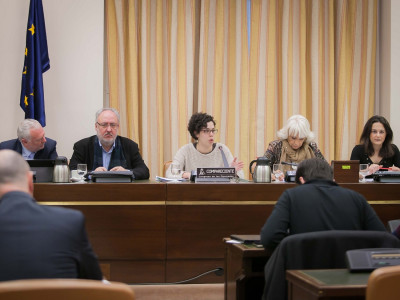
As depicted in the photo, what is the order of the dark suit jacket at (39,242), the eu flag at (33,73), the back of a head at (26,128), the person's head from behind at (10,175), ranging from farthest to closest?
the eu flag at (33,73), the back of a head at (26,128), the person's head from behind at (10,175), the dark suit jacket at (39,242)

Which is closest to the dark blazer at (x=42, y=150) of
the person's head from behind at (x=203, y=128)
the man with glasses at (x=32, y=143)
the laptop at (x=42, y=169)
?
the man with glasses at (x=32, y=143)

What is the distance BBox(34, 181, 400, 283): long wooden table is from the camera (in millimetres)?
4098

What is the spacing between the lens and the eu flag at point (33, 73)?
575cm

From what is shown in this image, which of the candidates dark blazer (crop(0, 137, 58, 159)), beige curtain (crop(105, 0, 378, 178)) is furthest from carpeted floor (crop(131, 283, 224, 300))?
beige curtain (crop(105, 0, 378, 178))

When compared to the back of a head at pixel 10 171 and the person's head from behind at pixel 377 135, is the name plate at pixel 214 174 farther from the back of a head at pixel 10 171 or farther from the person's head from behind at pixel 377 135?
the back of a head at pixel 10 171

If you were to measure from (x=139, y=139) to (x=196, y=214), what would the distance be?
253cm

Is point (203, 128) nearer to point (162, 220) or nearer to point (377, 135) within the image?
point (162, 220)

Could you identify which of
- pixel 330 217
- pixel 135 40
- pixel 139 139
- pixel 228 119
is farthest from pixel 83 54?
pixel 330 217

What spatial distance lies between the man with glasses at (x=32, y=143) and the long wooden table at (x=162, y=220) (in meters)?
0.80

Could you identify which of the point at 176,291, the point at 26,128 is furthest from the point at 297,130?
the point at 26,128

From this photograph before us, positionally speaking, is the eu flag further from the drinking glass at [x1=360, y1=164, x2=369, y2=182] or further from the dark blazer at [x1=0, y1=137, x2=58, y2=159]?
the drinking glass at [x1=360, y1=164, x2=369, y2=182]

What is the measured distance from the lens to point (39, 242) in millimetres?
A: 1795

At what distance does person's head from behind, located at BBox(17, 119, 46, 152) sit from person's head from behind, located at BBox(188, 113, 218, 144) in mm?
1418

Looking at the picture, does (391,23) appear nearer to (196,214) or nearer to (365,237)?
(196,214)
